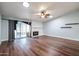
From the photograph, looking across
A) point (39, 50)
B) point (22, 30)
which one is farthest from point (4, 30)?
point (39, 50)

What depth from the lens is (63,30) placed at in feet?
28.1

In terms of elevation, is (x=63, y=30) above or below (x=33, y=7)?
below

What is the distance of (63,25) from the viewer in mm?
8539

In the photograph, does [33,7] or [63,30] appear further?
[63,30]

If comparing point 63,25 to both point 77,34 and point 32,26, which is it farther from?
point 32,26

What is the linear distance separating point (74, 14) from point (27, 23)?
485 centimetres

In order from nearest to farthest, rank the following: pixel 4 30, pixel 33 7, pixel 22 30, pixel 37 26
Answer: pixel 33 7, pixel 4 30, pixel 22 30, pixel 37 26

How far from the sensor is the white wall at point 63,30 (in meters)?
7.23

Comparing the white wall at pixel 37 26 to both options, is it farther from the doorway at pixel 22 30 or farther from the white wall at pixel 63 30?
the doorway at pixel 22 30

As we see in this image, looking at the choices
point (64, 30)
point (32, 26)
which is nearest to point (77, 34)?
point (64, 30)

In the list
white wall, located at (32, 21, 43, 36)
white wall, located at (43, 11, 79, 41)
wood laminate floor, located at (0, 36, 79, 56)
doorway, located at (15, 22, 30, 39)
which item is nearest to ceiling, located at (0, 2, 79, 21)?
white wall, located at (43, 11, 79, 41)

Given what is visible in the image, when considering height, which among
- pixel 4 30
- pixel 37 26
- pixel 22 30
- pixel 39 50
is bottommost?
pixel 39 50

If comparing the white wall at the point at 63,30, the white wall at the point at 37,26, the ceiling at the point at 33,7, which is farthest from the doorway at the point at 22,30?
the ceiling at the point at 33,7

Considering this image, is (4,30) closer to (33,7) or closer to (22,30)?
(22,30)
